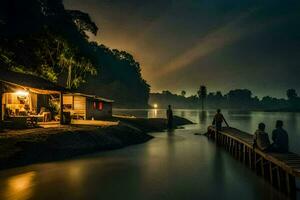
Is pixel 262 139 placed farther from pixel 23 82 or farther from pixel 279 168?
pixel 23 82

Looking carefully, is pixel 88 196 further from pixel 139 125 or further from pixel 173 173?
pixel 139 125

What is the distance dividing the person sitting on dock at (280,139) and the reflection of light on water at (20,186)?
12043 mm

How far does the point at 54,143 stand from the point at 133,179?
7.54 metres

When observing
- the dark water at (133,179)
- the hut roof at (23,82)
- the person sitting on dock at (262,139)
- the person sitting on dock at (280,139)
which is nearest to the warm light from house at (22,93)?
the hut roof at (23,82)

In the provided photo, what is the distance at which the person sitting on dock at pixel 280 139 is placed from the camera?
14438mm

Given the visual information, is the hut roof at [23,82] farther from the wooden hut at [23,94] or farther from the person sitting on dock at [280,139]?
the person sitting on dock at [280,139]

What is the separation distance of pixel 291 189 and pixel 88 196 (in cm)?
885

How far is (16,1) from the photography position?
4009 cm

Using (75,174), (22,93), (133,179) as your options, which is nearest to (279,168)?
(133,179)

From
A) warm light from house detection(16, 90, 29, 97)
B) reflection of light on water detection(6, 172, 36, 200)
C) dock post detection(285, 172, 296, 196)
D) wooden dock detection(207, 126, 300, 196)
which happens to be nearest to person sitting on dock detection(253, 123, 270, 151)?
wooden dock detection(207, 126, 300, 196)

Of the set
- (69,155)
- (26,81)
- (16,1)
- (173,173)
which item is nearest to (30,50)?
(16,1)

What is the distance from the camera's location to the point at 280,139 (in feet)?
48.1

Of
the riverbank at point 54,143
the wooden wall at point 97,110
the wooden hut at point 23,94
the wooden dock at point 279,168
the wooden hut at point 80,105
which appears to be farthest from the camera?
the wooden wall at point 97,110

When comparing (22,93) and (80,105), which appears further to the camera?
(80,105)
